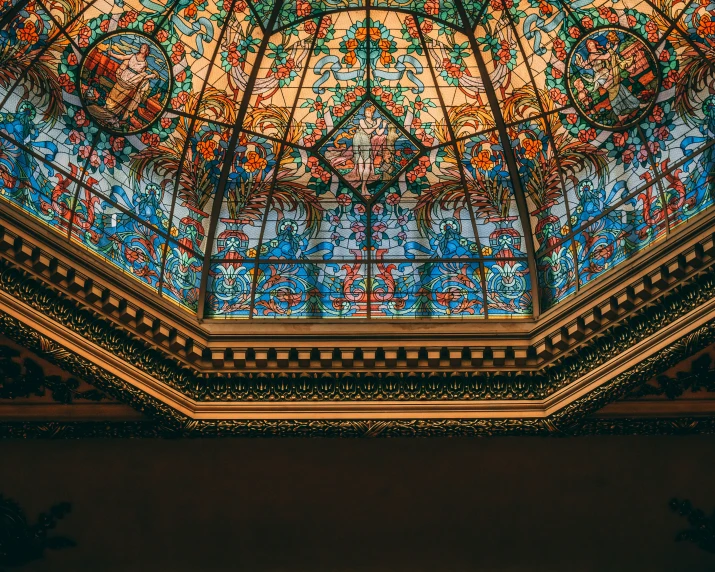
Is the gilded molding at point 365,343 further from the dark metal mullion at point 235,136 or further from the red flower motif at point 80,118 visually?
the red flower motif at point 80,118

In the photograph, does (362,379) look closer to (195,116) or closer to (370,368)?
(370,368)

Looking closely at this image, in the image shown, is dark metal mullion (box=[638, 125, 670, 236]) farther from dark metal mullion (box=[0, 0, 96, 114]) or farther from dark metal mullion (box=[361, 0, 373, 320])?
dark metal mullion (box=[0, 0, 96, 114])

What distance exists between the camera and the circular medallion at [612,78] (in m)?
13.1

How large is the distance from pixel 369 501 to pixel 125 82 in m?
5.28

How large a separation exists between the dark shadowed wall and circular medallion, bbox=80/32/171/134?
11.5ft

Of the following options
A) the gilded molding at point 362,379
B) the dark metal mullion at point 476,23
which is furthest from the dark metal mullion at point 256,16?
the gilded molding at point 362,379

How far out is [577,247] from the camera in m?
13.2

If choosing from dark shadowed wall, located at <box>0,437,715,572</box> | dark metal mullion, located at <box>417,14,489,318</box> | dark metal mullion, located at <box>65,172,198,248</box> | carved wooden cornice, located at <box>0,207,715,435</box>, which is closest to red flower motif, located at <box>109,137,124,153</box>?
dark metal mullion, located at <box>65,172,198,248</box>

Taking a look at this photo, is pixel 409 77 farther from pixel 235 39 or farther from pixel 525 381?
pixel 525 381

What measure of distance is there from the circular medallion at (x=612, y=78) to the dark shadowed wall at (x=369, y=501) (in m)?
3.48

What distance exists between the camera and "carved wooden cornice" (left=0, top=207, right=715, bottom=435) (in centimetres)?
1205

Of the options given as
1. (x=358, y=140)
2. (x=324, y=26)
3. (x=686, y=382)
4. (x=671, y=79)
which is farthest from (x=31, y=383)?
(x=671, y=79)

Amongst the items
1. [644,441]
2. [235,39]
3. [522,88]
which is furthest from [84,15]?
[644,441]

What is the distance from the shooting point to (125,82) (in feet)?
44.1
